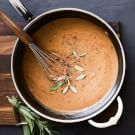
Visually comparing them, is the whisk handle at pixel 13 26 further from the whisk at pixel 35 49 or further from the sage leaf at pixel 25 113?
the sage leaf at pixel 25 113

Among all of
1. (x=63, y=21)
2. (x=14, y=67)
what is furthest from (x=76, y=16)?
(x=14, y=67)

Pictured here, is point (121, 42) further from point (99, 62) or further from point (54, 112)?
point (54, 112)

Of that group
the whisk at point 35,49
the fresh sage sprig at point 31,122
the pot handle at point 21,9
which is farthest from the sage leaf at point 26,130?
the pot handle at point 21,9

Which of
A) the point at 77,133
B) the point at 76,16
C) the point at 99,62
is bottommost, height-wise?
the point at 77,133

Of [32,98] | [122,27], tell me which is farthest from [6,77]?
[122,27]

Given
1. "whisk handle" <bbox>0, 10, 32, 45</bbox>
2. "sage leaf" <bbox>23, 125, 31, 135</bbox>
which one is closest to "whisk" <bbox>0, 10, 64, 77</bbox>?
"whisk handle" <bbox>0, 10, 32, 45</bbox>

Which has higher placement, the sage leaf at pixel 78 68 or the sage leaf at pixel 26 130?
the sage leaf at pixel 78 68
